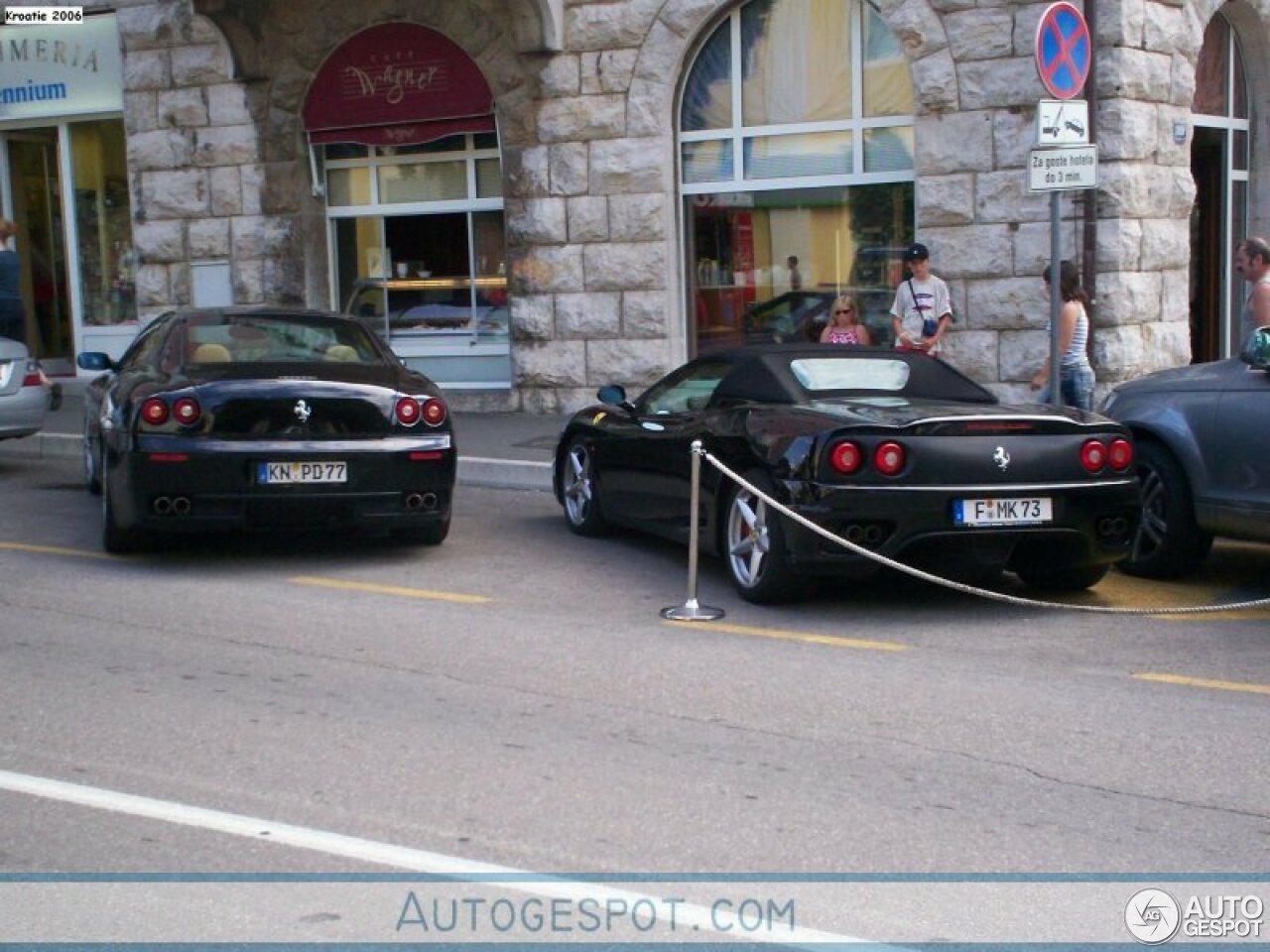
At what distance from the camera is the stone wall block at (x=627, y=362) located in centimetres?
1680

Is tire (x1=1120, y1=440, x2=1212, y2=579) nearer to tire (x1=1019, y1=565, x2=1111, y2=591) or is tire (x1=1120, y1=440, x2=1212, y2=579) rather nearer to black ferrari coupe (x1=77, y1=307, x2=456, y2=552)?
tire (x1=1019, y1=565, x2=1111, y2=591)

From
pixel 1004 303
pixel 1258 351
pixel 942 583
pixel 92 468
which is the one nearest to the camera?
pixel 942 583

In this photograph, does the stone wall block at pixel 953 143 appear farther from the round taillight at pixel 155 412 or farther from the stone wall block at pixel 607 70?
the round taillight at pixel 155 412

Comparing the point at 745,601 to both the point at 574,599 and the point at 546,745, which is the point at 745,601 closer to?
the point at 574,599

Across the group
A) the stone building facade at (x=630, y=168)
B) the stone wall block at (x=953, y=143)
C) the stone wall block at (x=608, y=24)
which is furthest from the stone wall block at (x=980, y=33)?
the stone wall block at (x=608, y=24)

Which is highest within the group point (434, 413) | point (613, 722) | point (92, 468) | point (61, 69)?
point (61, 69)

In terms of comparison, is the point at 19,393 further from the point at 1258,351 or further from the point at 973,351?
the point at 1258,351

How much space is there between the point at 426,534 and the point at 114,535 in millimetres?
1828

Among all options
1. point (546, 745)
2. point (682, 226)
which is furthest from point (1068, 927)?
point (682, 226)

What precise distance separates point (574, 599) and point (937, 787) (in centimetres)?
362

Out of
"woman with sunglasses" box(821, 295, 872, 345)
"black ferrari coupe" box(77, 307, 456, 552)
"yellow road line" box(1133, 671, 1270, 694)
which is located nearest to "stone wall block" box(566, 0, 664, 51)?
"woman with sunglasses" box(821, 295, 872, 345)

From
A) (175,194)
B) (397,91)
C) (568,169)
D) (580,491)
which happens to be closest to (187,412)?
(580,491)

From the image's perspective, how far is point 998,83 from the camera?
1484 centimetres

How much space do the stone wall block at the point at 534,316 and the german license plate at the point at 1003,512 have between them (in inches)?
372
